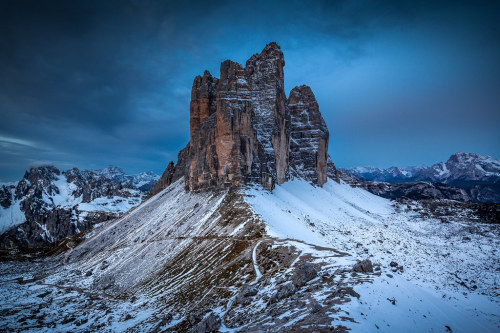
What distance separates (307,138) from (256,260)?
87.3 metres

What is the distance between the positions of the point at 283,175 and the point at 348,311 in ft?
221

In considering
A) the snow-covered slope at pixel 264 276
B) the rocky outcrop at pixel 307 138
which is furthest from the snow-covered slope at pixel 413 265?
the rocky outcrop at pixel 307 138

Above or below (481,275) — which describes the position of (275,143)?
above

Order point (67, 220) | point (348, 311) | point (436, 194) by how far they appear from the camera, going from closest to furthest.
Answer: point (348, 311), point (67, 220), point (436, 194)

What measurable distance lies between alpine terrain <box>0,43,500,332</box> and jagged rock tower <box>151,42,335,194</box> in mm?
414

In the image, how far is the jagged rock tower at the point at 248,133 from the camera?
6600 cm

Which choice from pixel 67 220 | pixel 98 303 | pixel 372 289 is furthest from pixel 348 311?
pixel 67 220

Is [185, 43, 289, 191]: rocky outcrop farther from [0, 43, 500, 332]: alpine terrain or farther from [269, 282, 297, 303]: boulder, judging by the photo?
[269, 282, 297, 303]: boulder

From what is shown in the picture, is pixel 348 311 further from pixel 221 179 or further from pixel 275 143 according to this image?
pixel 275 143

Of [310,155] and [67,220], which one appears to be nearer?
[310,155]

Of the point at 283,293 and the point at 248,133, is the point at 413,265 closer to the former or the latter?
the point at 283,293

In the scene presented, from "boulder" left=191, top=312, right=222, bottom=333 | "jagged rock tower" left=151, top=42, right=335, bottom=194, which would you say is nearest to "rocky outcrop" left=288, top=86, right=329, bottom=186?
"jagged rock tower" left=151, top=42, right=335, bottom=194

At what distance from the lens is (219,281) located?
97.3 feet

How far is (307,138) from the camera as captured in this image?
111062 millimetres
